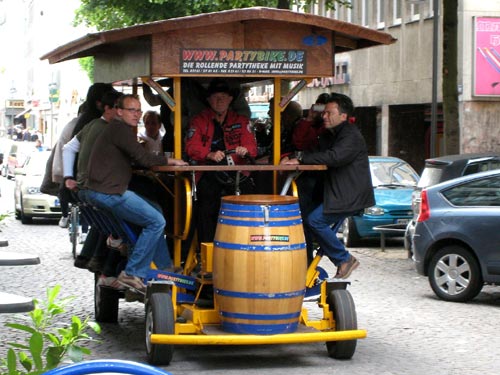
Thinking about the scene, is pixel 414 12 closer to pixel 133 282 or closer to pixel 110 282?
pixel 110 282

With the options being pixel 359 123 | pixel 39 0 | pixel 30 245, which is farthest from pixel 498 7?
pixel 39 0

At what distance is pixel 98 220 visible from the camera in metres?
10.9

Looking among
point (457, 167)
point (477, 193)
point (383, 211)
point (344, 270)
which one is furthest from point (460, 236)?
point (383, 211)

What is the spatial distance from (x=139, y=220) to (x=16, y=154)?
43478 millimetres

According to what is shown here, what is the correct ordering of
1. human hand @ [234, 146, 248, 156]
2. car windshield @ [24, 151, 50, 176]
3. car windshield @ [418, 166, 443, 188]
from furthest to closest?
car windshield @ [24, 151, 50, 176] → car windshield @ [418, 166, 443, 188] → human hand @ [234, 146, 248, 156]

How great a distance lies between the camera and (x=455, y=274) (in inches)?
563

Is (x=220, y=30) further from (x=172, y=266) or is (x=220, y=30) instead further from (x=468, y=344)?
(x=468, y=344)

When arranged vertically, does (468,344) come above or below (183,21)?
below

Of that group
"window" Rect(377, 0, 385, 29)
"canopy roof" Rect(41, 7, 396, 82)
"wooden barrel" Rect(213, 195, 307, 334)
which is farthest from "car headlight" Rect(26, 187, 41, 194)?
"wooden barrel" Rect(213, 195, 307, 334)

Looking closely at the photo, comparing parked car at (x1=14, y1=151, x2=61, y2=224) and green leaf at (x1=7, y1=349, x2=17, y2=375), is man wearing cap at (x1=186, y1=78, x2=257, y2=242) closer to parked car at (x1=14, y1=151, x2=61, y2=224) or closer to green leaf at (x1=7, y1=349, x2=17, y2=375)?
green leaf at (x1=7, y1=349, x2=17, y2=375)

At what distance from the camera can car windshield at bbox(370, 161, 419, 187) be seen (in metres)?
23.5

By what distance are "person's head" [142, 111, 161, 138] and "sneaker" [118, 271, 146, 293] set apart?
1.87 meters

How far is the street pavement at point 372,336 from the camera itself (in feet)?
32.7

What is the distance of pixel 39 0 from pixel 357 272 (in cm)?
8494
